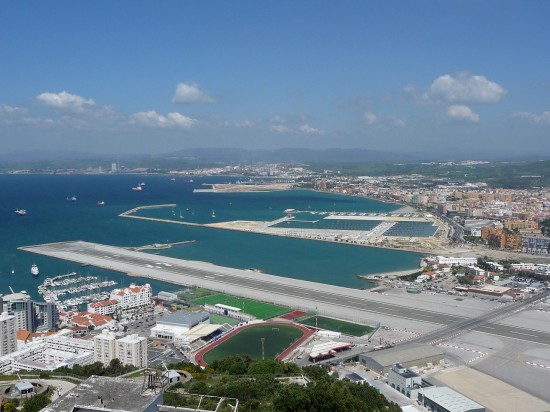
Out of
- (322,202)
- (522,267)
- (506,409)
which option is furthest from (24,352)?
(322,202)

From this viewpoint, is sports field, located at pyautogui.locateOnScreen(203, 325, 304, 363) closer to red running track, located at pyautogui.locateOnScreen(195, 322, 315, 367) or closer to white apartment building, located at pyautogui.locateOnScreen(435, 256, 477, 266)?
red running track, located at pyautogui.locateOnScreen(195, 322, 315, 367)

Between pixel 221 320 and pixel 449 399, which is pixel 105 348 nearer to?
pixel 221 320

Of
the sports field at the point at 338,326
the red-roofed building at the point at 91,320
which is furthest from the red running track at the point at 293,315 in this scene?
the red-roofed building at the point at 91,320

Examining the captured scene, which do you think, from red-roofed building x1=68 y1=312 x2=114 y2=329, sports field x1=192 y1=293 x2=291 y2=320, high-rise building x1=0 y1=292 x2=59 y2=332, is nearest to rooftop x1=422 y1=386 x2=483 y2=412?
sports field x1=192 y1=293 x2=291 y2=320

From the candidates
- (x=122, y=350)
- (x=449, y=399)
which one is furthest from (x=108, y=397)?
(x=122, y=350)

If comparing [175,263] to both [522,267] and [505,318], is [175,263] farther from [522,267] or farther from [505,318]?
[522,267]
